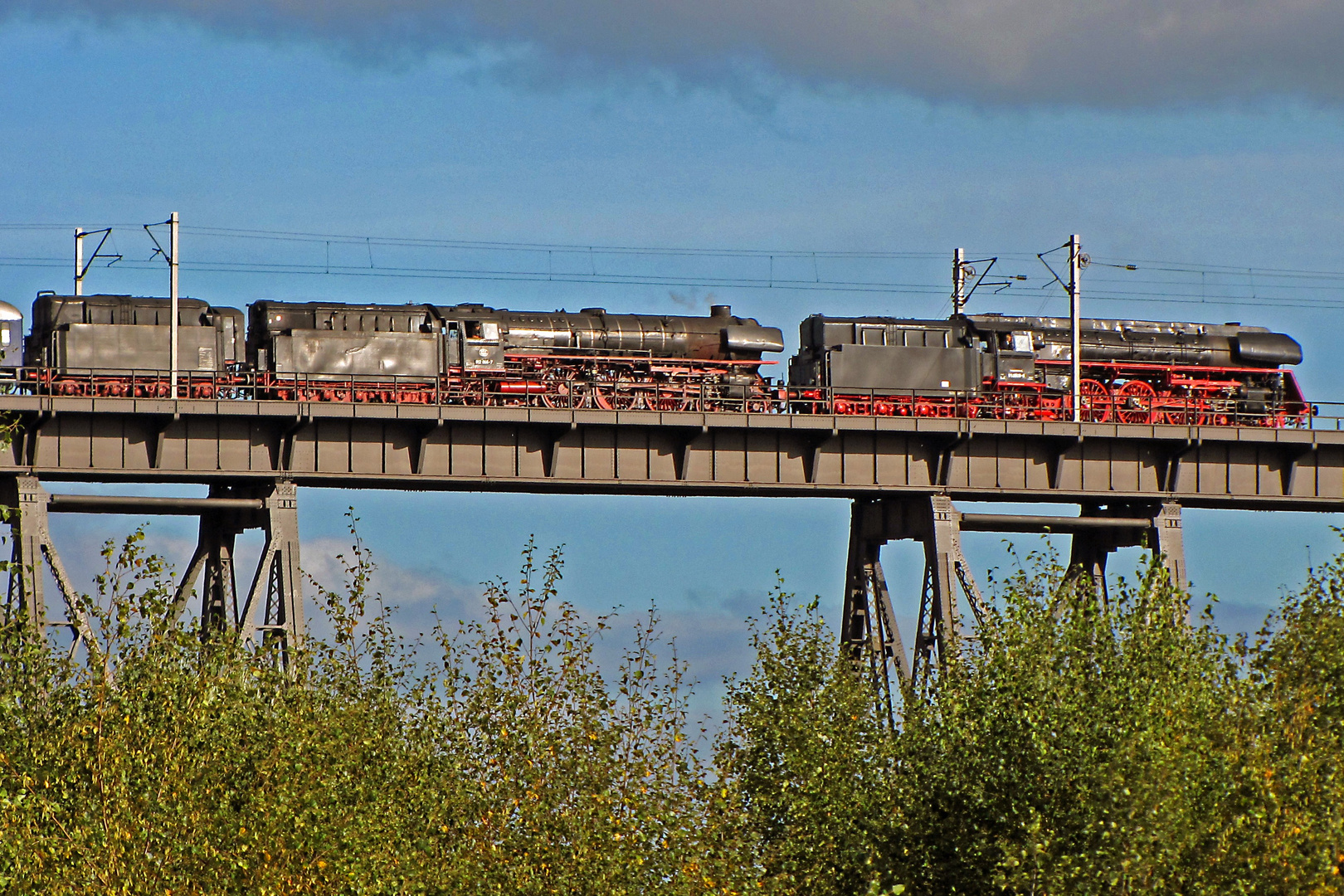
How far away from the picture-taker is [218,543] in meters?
48.4

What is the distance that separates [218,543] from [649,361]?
13639mm

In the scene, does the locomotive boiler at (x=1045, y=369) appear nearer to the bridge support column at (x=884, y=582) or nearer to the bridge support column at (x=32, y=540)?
the bridge support column at (x=884, y=582)

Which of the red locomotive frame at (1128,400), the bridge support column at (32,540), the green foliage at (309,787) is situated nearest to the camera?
the green foliage at (309,787)

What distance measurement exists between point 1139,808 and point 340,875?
1106 centimetres

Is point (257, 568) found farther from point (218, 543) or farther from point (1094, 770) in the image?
point (1094, 770)

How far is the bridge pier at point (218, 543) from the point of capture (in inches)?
1719

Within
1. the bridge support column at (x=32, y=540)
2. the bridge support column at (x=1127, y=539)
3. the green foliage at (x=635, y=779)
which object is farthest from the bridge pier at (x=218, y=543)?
the bridge support column at (x=1127, y=539)

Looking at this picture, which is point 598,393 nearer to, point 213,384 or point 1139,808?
point 213,384

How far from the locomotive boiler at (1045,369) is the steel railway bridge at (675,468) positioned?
2376mm

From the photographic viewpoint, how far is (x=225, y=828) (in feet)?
84.8

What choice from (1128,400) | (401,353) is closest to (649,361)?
(401,353)

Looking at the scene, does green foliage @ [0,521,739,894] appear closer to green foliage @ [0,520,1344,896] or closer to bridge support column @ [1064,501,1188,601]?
green foliage @ [0,520,1344,896]

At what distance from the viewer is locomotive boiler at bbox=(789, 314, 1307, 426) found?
5609 centimetres

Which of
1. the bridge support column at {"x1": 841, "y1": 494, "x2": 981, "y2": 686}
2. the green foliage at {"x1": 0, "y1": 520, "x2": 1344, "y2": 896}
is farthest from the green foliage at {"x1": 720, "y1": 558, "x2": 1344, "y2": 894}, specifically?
the bridge support column at {"x1": 841, "y1": 494, "x2": 981, "y2": 686}
